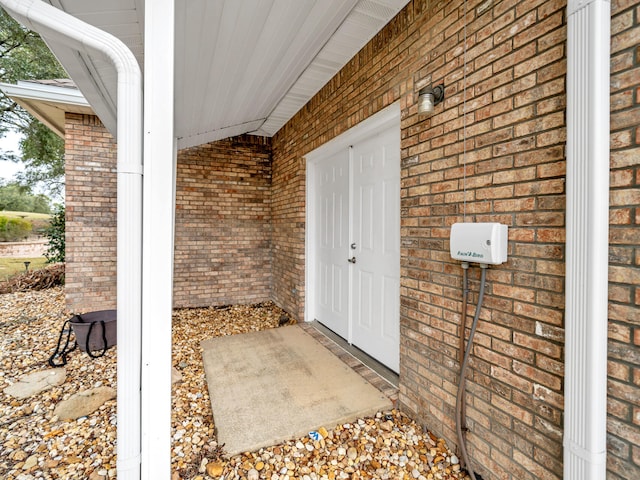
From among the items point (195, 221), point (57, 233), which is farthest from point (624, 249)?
point (57, 233)

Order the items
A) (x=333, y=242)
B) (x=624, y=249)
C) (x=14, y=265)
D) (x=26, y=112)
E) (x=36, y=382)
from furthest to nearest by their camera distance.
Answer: (x=26, y=112)
(x=14, y=265)
(x=333, y=242)
(x=36, y=382)
(x=624, y=249)

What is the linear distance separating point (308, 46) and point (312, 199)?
1.87m

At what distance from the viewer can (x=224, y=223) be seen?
5180mm

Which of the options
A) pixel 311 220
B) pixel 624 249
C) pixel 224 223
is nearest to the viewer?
pixel 624 249

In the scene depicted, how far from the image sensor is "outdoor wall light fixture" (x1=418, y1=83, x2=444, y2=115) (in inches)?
71.6

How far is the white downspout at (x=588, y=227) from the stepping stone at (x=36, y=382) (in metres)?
3.68

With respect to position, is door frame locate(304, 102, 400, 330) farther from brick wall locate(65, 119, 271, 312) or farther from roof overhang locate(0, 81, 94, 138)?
roof overhang locate(0, 81, 94, 138)

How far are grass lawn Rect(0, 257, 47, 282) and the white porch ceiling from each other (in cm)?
577

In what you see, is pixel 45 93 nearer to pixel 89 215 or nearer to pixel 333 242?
pixel 89 215

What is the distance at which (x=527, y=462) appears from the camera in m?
1.37

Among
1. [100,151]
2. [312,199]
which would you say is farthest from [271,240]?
[100,151]

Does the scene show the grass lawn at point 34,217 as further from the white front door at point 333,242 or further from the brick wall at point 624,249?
the brick wall at point 624,249

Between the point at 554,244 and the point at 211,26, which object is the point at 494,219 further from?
the point at 211,26

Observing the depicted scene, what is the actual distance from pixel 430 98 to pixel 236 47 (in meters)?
1.47
